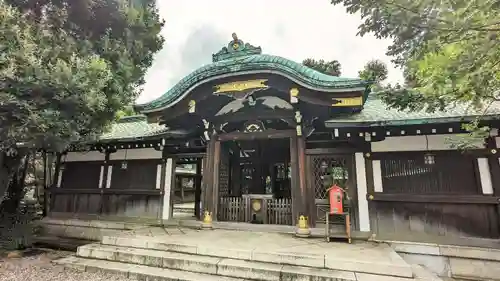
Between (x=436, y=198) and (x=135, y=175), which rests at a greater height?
(x=135, y=175)

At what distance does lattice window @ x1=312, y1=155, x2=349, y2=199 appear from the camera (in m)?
6.90

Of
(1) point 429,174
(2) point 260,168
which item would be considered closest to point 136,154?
(2) point 260,168

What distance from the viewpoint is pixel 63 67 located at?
18.2 ft

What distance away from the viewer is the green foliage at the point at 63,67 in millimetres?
5324

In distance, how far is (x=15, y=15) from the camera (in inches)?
219

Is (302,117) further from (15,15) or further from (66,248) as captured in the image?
(66,248)

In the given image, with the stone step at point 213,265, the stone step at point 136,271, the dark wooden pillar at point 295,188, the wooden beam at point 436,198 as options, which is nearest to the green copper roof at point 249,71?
the dark wooden pillar at point 295,188

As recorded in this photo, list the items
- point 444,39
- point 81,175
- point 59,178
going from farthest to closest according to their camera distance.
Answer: point 59,178 → point 81,175 → point 444,39

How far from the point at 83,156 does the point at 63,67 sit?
5578mm

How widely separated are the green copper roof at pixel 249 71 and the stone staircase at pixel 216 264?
3689 millimetres

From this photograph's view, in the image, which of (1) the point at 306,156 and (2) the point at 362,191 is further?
(1) the point at 306,156

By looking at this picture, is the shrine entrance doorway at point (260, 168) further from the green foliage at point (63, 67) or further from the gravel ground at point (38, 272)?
the gravel ground at point (38, 272)

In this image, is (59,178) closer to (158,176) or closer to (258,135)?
(158,176)

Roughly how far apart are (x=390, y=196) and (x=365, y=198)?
0.55 metres
